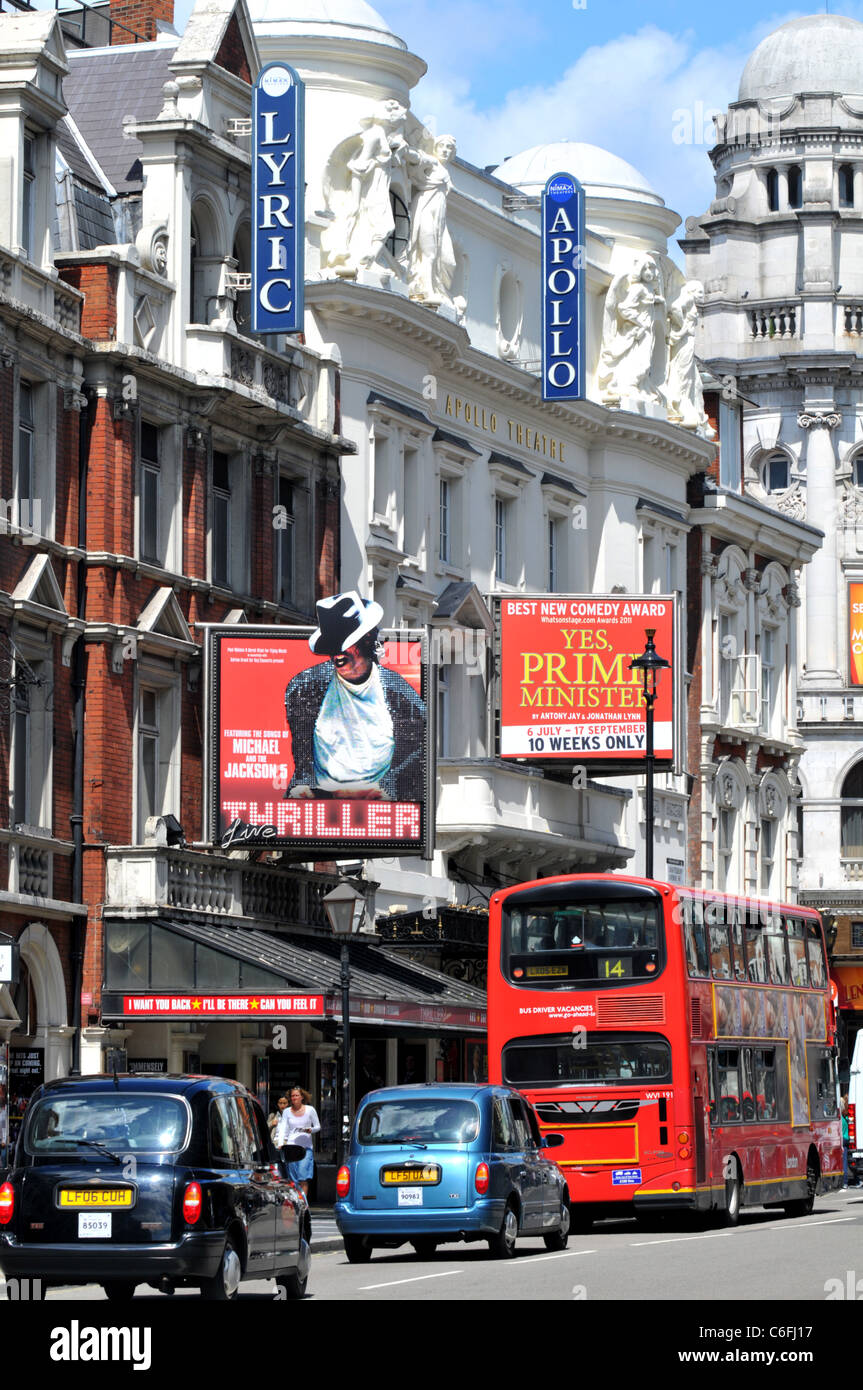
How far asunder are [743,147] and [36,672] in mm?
50531

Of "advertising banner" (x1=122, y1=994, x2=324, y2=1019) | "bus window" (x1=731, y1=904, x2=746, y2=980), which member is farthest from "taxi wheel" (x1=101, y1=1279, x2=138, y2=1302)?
"advertising banner" (x1=122, y1=994, x2=324, y2=1019)

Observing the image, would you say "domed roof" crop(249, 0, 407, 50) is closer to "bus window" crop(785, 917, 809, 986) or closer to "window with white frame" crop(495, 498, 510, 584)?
"window with white frame" crop(495, 498, 510, 584)

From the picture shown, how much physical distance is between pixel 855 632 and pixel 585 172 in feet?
78.9

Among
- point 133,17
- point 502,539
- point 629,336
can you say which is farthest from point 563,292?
point 133,17

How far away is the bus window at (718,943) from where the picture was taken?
105 ft

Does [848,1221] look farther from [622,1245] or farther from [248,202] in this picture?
[248,202]

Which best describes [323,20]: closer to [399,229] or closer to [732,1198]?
[399,229]

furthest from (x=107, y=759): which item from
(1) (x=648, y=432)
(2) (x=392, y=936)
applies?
(1) (x=648, y=432)

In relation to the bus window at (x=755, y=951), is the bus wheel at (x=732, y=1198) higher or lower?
lower

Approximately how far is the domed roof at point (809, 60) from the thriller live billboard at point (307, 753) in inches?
1841

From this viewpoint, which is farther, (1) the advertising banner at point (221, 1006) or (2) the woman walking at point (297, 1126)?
(1) the advertising banner at point (221, 1006)

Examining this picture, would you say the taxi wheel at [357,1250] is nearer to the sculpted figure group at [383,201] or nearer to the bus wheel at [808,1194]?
the bus wheel at [808,1194]

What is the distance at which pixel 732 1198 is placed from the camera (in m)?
32.7

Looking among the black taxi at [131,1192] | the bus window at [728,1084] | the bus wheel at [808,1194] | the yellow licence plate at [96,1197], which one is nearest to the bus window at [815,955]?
the bus wheel at [808,1194]
